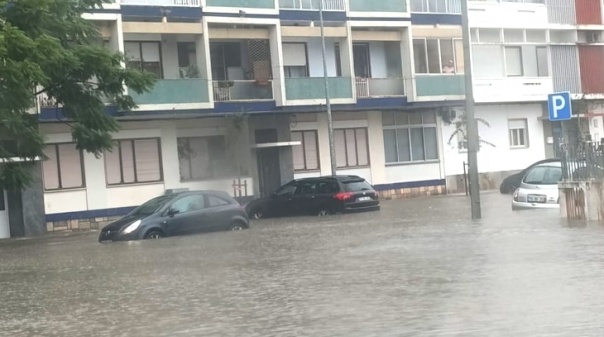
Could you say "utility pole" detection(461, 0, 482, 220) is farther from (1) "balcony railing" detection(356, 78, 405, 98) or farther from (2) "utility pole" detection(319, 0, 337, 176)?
(1) "balcony railing" detection(356, 78, 405, 98)

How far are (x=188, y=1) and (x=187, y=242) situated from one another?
15382mm

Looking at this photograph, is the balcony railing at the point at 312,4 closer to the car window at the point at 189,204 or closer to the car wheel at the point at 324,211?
the car wheel at the point at 324,211

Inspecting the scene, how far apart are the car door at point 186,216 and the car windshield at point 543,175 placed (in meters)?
8.78

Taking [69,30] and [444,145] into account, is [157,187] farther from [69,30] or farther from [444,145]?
[444,145]

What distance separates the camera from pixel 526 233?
20.5 meters

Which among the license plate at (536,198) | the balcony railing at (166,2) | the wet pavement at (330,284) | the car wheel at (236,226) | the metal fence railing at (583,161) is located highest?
the balcony railing at (166,2)

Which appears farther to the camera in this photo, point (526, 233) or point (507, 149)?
point (507, 149)

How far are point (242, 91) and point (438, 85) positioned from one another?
9762 mm

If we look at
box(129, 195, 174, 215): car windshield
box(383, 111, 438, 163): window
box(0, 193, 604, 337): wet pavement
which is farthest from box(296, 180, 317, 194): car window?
box(383, 111, 438, 163): window

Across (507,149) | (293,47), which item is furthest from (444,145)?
(293,47)

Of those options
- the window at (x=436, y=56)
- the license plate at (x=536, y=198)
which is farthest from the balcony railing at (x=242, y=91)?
the license plate at (x=536, y=198)

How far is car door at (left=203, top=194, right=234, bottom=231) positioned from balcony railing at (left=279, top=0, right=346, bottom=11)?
1479cm

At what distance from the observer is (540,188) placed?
26156 millimetres

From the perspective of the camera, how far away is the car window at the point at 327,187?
33.7 meters
